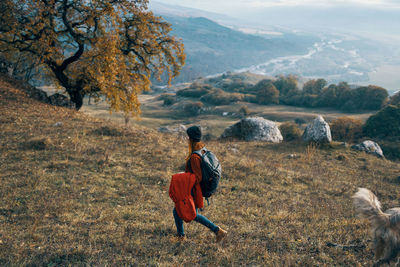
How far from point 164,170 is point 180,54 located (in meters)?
11.9

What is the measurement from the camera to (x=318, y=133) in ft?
76.8

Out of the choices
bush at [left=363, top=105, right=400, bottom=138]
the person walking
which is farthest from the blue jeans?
bush at [left=363, top=105, right=400, bottom=138]

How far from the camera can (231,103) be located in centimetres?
11794

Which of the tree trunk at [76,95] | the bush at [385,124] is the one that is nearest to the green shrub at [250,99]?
the bush at [385,124]

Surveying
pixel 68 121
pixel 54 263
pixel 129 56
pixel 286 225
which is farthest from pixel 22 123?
pixel 286 225

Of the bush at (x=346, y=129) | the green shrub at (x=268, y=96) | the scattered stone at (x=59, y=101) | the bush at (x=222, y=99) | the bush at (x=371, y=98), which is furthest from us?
the bush at (x=222, y=99)

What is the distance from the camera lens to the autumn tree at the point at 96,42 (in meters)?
18.5

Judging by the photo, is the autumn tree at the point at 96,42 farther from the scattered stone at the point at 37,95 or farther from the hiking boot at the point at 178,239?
the hiking boot at the point at 178,239

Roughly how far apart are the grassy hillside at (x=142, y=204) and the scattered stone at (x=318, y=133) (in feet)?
18.2

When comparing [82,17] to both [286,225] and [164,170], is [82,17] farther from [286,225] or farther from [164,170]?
[286,225]

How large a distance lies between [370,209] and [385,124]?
1415 inches

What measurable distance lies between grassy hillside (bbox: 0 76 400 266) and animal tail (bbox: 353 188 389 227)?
1.65 metres

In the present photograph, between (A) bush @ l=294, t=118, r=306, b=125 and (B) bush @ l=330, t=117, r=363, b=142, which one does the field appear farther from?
(B) bush @ l=330, t=117, r=363, b=142

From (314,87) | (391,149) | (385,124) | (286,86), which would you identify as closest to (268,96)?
(314,87)
